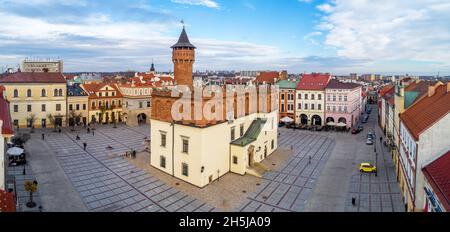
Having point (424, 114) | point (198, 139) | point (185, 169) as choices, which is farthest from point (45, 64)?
point (424, 114)

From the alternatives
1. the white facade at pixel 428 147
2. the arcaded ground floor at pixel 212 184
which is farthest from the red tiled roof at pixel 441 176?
the arcaded ground floor at pixel 212 184

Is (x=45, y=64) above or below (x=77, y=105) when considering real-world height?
above

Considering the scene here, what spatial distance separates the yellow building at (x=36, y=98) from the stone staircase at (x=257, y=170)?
1717 inches

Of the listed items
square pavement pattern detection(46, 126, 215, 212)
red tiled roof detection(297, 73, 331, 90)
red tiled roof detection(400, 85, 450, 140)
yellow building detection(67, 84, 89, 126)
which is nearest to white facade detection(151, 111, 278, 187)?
square pavement pattern detection(46, 126, 215, 212)

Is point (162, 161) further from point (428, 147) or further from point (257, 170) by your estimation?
point (428, 147)

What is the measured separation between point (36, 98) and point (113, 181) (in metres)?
39.6

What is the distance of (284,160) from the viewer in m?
39.8

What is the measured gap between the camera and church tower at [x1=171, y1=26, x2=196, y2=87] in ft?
122

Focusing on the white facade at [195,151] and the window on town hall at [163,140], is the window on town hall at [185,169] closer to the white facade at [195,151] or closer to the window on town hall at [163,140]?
the white facade at [195,151]

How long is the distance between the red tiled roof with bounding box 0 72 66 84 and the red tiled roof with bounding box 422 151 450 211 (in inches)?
2466

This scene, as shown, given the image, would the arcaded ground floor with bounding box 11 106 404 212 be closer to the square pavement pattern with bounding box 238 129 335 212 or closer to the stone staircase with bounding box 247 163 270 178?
the square pavement pattern with bounding box 238 129 335 212

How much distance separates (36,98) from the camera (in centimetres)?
6053
